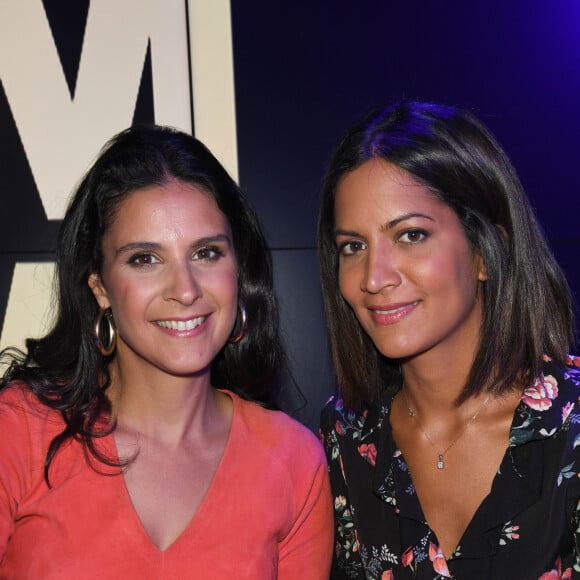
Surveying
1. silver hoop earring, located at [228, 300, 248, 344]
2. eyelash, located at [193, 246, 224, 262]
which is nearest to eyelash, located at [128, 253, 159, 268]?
eyelash, located at [193, 246, 224, 262]

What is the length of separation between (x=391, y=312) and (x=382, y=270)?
12 cm

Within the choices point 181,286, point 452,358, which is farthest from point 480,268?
point 181,286

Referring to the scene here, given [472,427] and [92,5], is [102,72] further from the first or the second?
[472,427]

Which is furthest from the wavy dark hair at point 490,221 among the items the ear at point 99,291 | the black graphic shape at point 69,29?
the black graphic shape at point 69,29

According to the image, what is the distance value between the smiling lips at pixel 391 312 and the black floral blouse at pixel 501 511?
35 cm

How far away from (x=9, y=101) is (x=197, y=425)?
1451mm

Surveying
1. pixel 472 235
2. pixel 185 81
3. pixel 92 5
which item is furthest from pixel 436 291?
pixel 92 5

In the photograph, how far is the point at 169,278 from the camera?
6.25ft

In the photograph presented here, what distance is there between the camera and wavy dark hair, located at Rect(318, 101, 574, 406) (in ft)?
6.79

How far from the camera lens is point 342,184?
2.16 meters

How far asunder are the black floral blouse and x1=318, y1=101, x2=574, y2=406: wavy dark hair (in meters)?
0.10

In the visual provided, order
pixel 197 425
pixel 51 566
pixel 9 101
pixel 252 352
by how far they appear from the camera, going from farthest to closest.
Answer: pixel 9 101, pixel 252 352, pixel 197 425, pixel 51 566

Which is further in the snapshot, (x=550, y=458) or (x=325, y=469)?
(x=325, y=469)

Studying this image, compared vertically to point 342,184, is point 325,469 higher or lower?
lower
